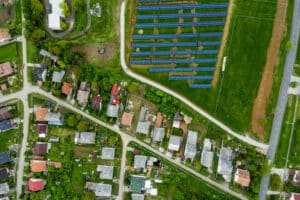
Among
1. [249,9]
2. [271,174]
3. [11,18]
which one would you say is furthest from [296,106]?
[11,18]

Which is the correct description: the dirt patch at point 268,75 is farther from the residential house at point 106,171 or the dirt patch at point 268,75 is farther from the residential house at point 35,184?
the residential house at point 35,184

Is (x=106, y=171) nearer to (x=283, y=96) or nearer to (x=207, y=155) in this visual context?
(x=207, y=155)

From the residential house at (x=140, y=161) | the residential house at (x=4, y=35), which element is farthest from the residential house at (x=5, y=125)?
the residential house at (x=140, y=161)

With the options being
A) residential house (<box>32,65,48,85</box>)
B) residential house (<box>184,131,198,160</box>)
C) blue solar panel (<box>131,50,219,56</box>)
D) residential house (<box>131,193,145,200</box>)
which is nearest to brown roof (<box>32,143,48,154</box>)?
residential house (<box>32,65,48,85</box>)

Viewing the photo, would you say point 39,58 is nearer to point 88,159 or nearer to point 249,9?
point 88,159

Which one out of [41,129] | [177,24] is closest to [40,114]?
[41,129]

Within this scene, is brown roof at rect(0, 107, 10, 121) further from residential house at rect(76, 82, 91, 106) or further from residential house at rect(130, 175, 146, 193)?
residential house at rect(130, 175, 146, 193)
